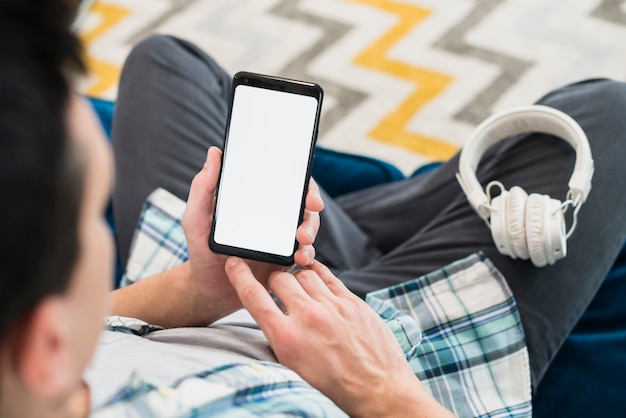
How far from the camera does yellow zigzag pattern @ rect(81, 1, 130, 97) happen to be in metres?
1.86

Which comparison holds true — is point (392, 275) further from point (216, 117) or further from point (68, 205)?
point (68, 205)

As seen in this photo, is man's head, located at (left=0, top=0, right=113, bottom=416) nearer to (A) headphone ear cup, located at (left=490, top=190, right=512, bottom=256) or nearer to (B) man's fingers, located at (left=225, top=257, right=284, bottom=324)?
(B) man's fingers, located at (left=225, top=257, right=284, bottom=324)

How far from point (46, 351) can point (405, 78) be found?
4.56ft

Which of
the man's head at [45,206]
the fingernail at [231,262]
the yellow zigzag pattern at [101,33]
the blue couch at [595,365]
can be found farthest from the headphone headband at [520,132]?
the yellow zigzag pattern at [101,33]

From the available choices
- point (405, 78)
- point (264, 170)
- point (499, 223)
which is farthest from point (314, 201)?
point (405, 78)

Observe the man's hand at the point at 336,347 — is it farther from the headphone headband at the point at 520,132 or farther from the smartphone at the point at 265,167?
the headphone headband at the point at 520,132

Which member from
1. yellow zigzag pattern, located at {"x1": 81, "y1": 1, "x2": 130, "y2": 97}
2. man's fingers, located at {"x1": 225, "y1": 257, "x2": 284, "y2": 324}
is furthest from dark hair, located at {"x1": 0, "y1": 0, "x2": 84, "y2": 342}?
yellow zigzag pattern, located at {"x1": 81, "y1": 1, "x2": 130, "y2": 97}

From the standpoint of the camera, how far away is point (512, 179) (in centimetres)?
101

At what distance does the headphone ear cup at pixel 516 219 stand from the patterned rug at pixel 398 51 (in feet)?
2.37

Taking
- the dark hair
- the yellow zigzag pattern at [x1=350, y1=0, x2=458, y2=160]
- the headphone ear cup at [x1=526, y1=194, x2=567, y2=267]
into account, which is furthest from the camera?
the yellow zigzag pattern at [x1=350, y1=0, x2=458, y2=160]

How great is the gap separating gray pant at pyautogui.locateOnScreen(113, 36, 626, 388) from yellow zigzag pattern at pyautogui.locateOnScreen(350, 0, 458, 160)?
460 mm

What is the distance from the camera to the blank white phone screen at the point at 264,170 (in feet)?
2.72

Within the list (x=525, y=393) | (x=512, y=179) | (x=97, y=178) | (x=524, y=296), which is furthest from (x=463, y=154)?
(x=97, y=178)

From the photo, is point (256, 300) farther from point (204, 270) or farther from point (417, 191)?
point (417, 191)
